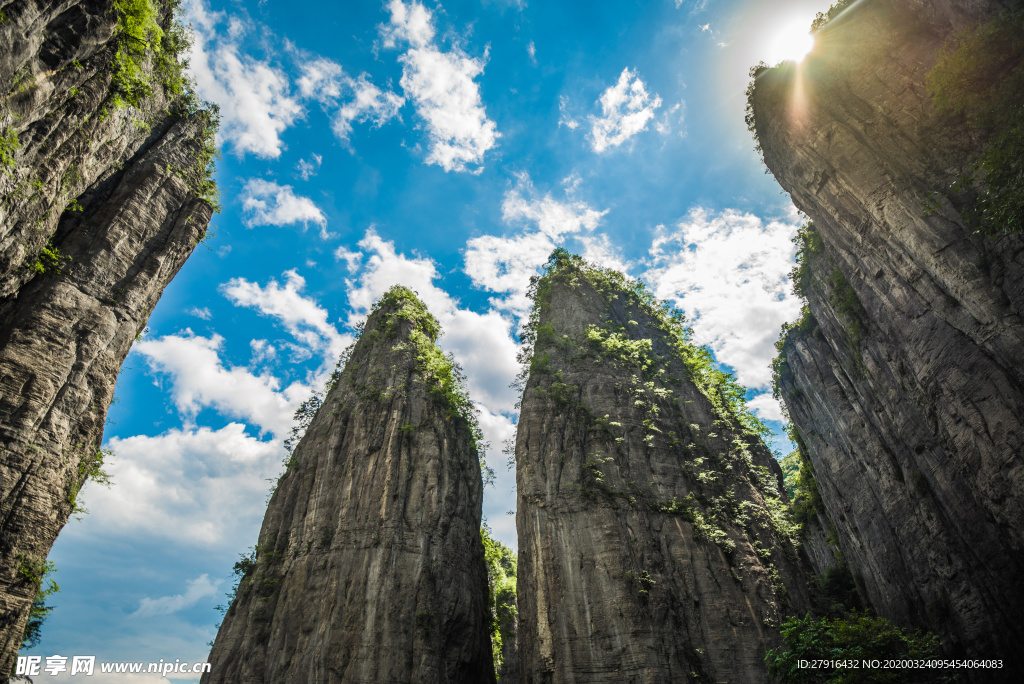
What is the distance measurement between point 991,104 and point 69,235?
33.1 metres

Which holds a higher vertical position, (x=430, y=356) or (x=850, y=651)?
(x=430, y=356)

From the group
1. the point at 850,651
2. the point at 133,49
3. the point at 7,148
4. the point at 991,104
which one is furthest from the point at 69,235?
the point at 991,104

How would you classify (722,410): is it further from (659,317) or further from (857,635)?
(857,635)

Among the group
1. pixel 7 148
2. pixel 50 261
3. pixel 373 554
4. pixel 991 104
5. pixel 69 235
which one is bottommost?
pixel 373 554

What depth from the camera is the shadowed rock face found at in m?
18.1

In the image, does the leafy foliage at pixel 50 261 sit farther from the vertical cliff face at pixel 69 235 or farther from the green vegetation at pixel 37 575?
the green vegetation at pixel 37 575

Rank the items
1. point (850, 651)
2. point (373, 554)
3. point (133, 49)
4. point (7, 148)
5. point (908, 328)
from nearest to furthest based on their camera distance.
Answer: point (850, 651)
point (7, 148)
point (908, 328)
point (133, 49)
point (373, 554)

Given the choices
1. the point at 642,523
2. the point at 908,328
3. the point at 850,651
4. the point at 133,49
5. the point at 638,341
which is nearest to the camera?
the point at 850,651

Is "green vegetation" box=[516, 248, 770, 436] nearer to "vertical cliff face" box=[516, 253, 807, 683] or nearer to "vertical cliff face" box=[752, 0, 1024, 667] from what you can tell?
"vertical cliff face" box=[516, 253, 807, 683]

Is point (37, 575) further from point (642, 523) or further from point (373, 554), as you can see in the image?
point (642, 523)

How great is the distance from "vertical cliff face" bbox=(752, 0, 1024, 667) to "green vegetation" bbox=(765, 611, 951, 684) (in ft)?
15.6

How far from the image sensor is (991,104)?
14.5m

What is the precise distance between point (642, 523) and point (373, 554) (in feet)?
37.4

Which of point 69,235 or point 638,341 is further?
point 638,341
